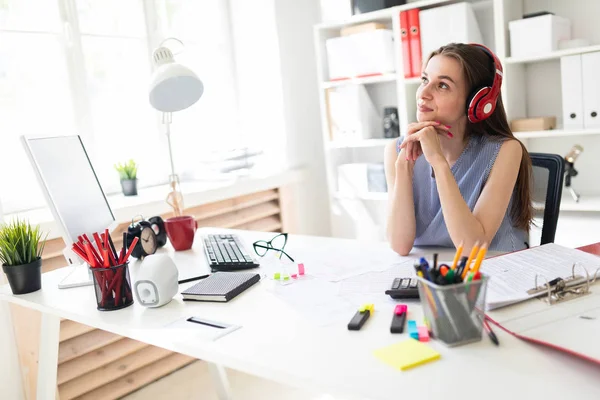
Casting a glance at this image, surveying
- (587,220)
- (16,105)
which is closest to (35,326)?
(16,105)

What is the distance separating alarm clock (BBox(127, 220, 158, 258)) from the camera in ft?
5.40

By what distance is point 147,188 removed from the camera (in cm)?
287

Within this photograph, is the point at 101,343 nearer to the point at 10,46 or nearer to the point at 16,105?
the point at 16,105

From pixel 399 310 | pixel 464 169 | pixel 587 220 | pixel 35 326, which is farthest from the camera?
pixel 587 220

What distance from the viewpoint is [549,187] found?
1.63 m

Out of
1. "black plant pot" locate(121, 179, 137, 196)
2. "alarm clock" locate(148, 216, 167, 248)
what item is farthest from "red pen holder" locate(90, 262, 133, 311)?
"black plant pot" locate(121, 179, 137, 196)

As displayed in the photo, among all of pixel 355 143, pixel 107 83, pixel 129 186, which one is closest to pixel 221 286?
pixel 129 186

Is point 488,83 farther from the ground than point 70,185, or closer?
farther from the ground

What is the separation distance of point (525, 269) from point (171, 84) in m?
1.13

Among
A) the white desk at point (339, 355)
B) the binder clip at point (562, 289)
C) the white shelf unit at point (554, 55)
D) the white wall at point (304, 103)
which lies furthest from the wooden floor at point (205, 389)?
the white shelf unit at point (554, 55)

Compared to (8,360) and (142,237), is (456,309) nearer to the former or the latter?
(142,237)

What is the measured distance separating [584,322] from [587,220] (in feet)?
6.04

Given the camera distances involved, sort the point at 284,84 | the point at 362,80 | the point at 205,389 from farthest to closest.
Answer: the point at 284,84
the point at 362,80
the point at 205,389

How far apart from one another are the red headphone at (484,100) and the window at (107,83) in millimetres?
1577
